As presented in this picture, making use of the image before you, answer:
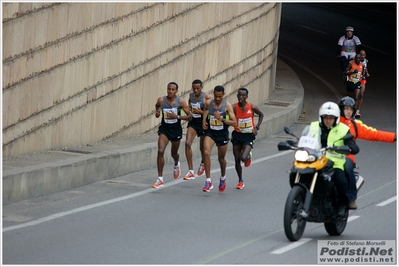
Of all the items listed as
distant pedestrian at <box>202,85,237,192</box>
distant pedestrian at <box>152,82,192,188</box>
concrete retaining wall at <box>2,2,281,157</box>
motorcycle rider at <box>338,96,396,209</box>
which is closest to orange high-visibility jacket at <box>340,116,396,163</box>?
motorcycle rider at <box>338,96,396,209</box>

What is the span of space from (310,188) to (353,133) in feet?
3.63

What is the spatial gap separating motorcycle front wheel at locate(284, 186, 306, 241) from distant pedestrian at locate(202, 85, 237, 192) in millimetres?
4082

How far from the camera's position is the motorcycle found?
11.7 meters

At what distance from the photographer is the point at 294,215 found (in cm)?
1182

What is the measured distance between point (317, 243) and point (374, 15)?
140 ft

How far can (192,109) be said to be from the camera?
17.0 meters

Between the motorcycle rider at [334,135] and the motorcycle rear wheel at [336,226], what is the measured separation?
1.05 ft

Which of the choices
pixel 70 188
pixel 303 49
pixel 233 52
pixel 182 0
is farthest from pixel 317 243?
pixel 303 49

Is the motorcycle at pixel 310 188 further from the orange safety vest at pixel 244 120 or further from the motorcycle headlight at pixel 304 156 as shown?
the orange safety vest at pixel 244 120

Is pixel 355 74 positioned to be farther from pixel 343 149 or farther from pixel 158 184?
pixel 343 149

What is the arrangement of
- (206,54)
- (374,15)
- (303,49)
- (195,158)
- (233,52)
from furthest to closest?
(374,15), (303,49), (233,52), (206,54), (195,158)

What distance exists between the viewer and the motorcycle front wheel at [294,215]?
37.8 feet

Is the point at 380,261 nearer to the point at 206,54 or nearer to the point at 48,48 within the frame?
the point at 48,48

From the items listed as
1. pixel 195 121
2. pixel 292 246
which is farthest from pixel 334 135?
pixel 195 121
